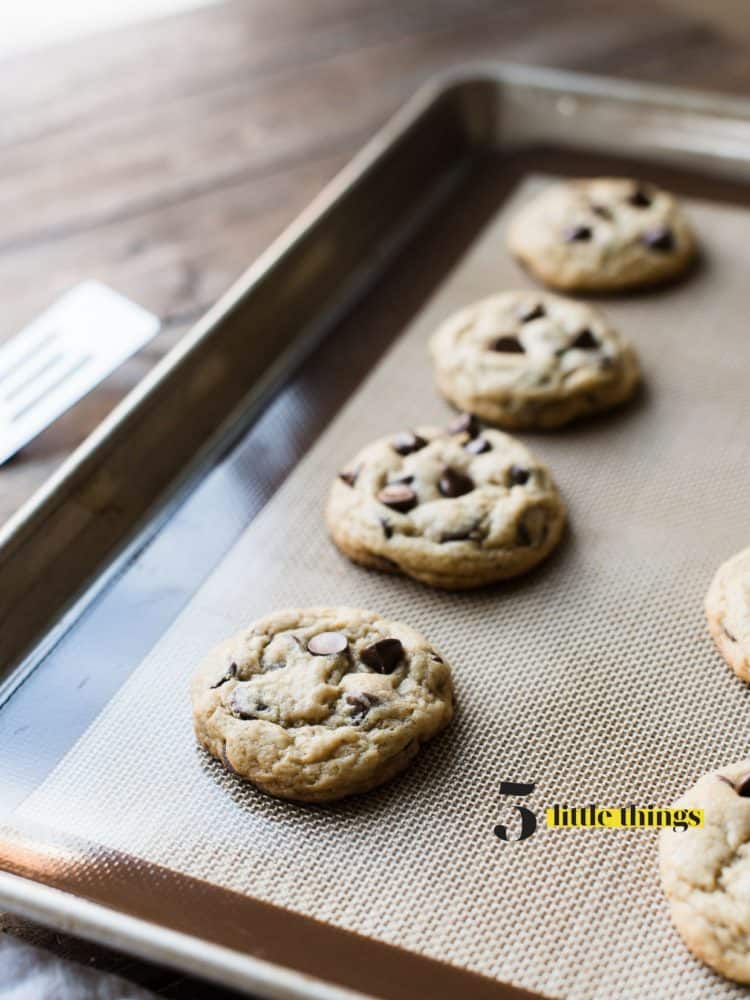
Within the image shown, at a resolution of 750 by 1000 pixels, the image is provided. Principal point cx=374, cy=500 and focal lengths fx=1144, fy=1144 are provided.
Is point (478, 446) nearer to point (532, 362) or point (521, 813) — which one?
point (532, 362)

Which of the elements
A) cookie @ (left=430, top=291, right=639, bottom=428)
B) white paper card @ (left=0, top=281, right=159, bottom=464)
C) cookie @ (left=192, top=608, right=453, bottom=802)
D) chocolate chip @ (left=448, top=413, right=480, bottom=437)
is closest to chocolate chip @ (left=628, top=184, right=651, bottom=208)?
cookie @ (left=430, top=291, right=639, bottom=428)

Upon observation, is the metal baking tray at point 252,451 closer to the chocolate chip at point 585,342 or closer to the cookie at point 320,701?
the cookie at point 320,701

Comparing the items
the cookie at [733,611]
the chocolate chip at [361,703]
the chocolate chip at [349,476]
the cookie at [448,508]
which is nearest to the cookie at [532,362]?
the cookie at [448,508]

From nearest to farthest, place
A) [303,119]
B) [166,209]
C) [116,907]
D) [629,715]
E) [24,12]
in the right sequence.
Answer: [116,907] → [629,715] → [166,209] → [303,119] → [24,12]

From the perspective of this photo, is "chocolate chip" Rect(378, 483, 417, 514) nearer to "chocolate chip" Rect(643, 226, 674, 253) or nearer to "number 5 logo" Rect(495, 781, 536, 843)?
"number 5 logo" Rect(495, 781, 536, 843)

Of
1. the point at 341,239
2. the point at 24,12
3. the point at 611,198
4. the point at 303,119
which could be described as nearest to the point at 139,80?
the point at 303,119

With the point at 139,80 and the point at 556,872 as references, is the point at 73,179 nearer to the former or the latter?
the point at 139,80

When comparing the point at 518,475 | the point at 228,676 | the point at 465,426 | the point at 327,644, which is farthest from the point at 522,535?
the point at 228,676

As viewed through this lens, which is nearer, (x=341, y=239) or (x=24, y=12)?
(x=341, y=239)
